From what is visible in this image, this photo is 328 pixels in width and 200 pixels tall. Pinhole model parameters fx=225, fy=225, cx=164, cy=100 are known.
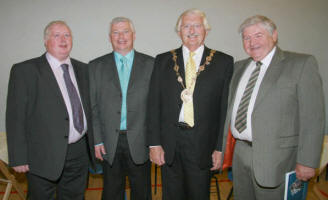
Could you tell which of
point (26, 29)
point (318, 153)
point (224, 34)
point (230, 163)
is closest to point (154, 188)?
point (230, 163)

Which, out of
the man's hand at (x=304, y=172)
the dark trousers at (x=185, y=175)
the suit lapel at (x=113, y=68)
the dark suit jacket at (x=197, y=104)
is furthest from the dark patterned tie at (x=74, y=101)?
the man's hand at (x=304, y=172)

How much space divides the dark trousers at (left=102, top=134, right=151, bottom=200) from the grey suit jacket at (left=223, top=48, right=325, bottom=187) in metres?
1.00

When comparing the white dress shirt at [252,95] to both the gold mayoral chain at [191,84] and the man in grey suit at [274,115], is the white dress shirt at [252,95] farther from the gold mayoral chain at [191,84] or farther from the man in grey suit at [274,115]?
the gold mayoral chain at [191,84]

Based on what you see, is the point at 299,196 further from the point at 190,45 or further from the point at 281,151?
the point at 190,45

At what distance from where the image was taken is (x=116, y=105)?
1954 millimetres

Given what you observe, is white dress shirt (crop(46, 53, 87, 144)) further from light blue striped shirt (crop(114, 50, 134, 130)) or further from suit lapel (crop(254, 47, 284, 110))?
suit lapel (crop(254, 47, 284, 110))

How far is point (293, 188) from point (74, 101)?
1752 millimetres

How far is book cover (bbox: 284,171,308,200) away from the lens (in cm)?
144

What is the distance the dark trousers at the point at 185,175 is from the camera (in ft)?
5.89

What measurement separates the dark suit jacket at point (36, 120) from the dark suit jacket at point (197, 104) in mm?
747

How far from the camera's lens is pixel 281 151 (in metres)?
1.54

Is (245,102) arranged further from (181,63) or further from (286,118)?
(181,63)

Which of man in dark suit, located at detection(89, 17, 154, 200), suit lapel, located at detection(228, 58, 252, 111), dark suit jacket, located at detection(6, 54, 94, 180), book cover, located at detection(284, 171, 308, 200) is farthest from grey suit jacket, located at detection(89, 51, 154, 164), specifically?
book cover, located at detection(284, 171, 308, 200)

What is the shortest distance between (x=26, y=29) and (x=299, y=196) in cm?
396
